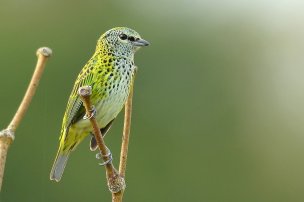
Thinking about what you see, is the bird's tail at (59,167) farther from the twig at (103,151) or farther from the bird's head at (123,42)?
the twig at (103,151)

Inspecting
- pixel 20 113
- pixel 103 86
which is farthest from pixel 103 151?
pixel 103 86

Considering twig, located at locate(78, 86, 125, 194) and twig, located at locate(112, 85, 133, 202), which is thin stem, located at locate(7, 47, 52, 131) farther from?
twig, located at locate(112, 85, 133, 202)

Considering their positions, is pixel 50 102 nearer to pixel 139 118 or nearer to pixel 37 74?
pixel 139 118

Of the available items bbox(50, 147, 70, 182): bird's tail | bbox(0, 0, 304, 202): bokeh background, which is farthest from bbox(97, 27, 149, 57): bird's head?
bbox(0, 0, 304, 202): bokeh background

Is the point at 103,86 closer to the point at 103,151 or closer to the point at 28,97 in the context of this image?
the point at 103,151

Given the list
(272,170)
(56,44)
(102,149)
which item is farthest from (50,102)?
(102,149)
